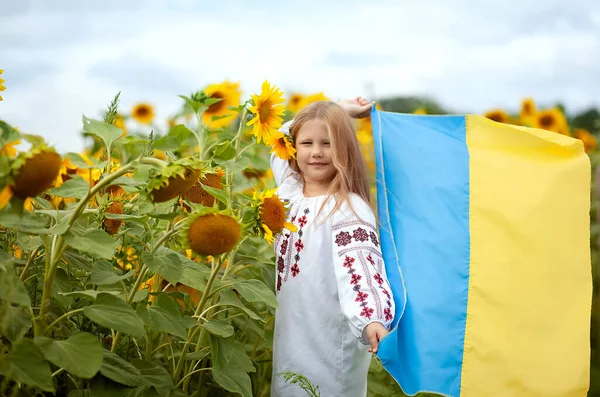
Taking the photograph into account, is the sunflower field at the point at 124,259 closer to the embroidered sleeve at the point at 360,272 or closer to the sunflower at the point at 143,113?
the embroidered sleeve at the point at 360,272

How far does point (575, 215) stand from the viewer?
1854 millimetres

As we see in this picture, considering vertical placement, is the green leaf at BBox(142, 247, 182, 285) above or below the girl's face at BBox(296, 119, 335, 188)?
below

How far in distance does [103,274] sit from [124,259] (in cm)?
22

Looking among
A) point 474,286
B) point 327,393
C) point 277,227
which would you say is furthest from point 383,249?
point 277,227

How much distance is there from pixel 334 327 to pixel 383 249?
26cm

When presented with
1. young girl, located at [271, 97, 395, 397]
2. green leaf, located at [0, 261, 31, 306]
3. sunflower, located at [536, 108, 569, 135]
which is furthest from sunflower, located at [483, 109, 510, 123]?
green leaf, located at [0, 261, 31, 306]

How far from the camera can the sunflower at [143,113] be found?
3877mm

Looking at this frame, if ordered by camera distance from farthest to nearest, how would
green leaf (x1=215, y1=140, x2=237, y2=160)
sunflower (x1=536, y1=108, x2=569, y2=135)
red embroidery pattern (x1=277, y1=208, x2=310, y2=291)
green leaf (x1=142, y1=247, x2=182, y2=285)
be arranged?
sunflower (x1=536, y1=108, x2=569, y2=135) < red embroidery pattern (x1=277, y1=208, x2=310, y2=291) < green leaf (x1=215, y1=140, x2=237, y2=160) < green leaf (x1=142, y1=247, x2=182, y2=285)

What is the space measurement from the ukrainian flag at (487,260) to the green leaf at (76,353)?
79cm

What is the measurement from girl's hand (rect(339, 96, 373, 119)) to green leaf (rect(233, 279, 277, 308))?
0.77m

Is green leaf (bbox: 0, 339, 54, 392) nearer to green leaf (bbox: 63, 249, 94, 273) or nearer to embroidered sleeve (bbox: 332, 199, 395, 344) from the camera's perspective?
green leaf (bbox: 63, 249, 94, 273)

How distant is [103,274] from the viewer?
4.41 ft

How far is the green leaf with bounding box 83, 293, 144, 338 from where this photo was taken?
116cm

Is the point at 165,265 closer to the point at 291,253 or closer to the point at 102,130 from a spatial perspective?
the point at 102,130
